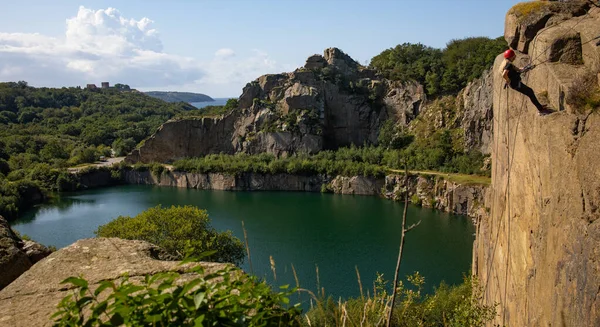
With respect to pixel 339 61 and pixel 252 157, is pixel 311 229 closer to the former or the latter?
pixel 252 157

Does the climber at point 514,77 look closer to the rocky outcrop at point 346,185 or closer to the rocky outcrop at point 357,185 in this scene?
the rocky outcrop at point 346,185

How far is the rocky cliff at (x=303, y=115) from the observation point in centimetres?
8550

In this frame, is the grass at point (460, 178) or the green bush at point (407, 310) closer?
the green bush at point (407, 310)

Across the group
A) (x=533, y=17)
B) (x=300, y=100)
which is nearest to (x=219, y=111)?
(x=300, y=100)

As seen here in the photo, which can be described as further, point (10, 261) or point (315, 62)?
point (315, 62)

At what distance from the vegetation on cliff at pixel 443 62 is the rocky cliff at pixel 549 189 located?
2600 inches

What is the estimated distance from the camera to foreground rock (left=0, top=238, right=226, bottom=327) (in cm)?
448

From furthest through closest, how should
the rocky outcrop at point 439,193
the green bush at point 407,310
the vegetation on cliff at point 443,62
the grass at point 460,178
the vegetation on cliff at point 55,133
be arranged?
the vegetation on cliff at point 443,62
the vegetation on cliff at point 55,133
the grass at point 460,178
the rocky outcrop at point 439,193
the green bush at point 407,310

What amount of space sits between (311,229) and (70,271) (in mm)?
43530

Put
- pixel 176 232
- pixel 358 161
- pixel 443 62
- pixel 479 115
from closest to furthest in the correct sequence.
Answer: pixel 176 232 < pixel 479 115 < pixel 358 161 < pixel 443 62

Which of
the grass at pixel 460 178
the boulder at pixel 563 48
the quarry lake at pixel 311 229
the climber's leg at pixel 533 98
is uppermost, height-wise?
the boulder at pixel 563 48

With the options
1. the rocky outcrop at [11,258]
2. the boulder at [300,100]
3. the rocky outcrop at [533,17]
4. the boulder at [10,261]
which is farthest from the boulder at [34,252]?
the boulder at [300,100]

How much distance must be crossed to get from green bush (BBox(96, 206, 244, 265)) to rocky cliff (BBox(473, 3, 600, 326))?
1723 centimetres

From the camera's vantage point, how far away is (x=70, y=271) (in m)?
5.50
